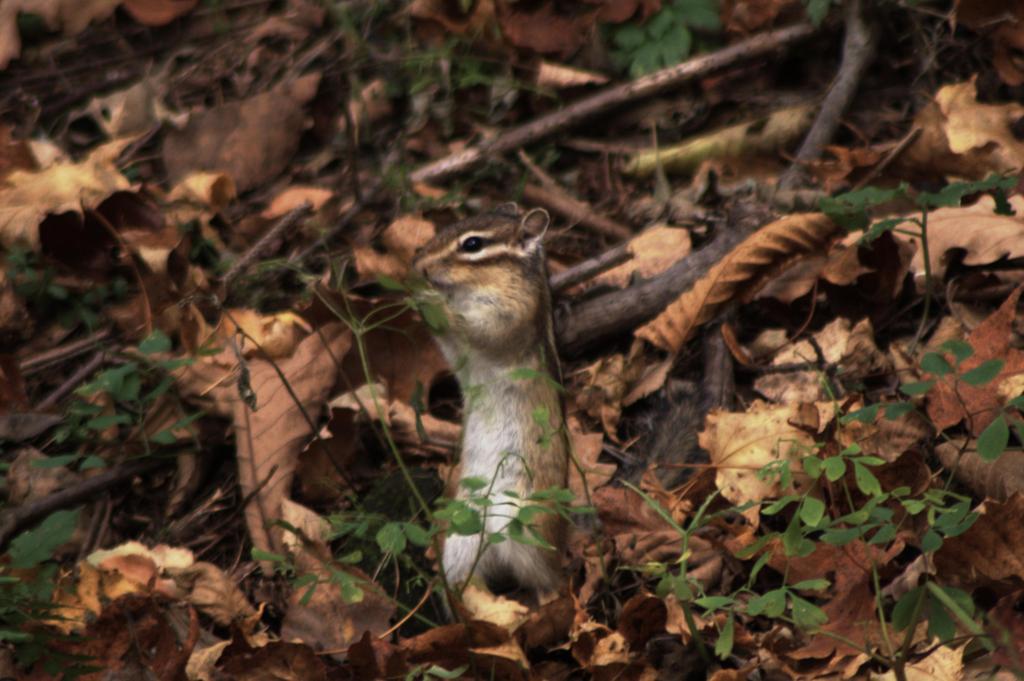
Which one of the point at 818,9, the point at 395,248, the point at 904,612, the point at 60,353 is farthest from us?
the point at 818,9

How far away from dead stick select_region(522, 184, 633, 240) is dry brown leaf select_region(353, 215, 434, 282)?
0.57 metres

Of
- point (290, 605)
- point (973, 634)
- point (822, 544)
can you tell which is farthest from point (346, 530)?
point (973, 634)

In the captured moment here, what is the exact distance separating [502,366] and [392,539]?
1207 mm

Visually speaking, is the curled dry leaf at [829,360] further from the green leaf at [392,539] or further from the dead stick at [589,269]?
the green leaf at [392,539]

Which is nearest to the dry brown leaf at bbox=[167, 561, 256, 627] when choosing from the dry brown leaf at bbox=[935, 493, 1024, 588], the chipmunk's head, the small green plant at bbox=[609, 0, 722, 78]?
the chipmunk's head

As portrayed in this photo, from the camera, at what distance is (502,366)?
4531 millimetres

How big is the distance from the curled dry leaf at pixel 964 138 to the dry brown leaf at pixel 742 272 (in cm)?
82

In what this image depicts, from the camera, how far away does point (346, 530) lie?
3725mm

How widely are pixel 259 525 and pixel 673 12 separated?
3.44 meters

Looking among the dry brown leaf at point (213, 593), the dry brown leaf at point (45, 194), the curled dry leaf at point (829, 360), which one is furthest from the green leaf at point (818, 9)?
the dry brown leaf at point (213, 593)

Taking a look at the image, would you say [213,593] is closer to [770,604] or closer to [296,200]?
[770,604]

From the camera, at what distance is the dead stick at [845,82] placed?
5797mm

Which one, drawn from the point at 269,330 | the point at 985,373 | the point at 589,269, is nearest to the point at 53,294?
the point at 269,330

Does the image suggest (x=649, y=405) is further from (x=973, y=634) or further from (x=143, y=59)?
(x=143, y=59)
